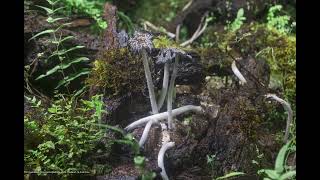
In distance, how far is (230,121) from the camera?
2059mm

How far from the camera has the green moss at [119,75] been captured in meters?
2.05

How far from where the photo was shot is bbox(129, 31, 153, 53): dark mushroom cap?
1945 millimetres

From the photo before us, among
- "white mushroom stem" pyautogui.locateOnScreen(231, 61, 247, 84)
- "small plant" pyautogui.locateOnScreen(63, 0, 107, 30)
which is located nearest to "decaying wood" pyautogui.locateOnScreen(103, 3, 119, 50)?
"small plant" pyautogui.locateOnScreen(63, 0, 107, 30)

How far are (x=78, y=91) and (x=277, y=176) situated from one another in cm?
105

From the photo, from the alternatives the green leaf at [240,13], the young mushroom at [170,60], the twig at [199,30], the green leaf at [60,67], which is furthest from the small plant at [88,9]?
the green leaf at [240,13]

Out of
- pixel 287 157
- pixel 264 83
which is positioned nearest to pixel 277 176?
pixel 287 157

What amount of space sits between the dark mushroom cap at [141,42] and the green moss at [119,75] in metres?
0.09

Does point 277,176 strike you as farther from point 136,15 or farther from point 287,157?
point 136,15

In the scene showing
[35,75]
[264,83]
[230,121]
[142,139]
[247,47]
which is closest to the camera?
[142,139]

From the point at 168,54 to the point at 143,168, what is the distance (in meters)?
0.57

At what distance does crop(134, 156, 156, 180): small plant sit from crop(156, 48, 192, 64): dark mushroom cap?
0.53 metres

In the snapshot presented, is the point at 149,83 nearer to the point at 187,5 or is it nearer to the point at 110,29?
the point at 110,29

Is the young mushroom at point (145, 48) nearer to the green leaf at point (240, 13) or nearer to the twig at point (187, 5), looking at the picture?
the green leaf at point (240, 13)

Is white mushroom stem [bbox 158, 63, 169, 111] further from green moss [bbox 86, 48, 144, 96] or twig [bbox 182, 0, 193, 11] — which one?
twig [bbox 182, 0, 193, 11]
